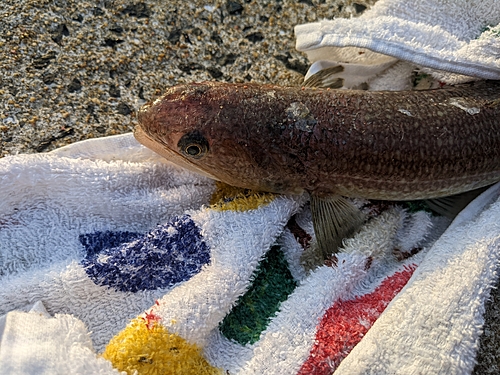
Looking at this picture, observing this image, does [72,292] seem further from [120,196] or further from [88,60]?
[88,60]

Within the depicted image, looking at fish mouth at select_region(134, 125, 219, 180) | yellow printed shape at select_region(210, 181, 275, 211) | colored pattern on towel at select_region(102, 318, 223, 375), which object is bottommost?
colored pattern on towel at select_region(102, 318, 223, 375)

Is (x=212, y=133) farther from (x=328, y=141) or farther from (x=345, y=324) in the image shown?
(x=345, y=324)

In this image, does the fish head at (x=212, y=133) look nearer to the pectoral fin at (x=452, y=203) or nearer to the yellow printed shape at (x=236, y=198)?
the yellow printed shape at (x=236, y=198)

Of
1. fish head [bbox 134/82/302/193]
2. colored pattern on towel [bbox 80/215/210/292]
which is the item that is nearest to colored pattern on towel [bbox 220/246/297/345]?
colored pattern on towel [bbox 80/215/210/292]

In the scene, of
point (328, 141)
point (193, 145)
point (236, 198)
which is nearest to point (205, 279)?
point (236, 198)

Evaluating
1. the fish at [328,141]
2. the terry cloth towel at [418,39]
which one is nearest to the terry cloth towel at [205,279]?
the fish at [328,141]

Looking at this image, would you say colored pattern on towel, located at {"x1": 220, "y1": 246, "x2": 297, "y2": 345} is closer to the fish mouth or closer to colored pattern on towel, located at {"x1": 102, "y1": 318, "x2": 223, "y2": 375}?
colored pattern on towel, located at {"x1": 102, "y1": 318, "x2": 223, "y2": 375}

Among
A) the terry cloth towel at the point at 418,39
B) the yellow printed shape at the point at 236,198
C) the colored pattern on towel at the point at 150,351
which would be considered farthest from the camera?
the terry cloth towel at the point at 418,39

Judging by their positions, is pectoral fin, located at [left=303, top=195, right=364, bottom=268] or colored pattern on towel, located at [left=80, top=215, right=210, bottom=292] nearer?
colored pattern on towel, located at [left=80, top=215, right=210, bottom=292]
